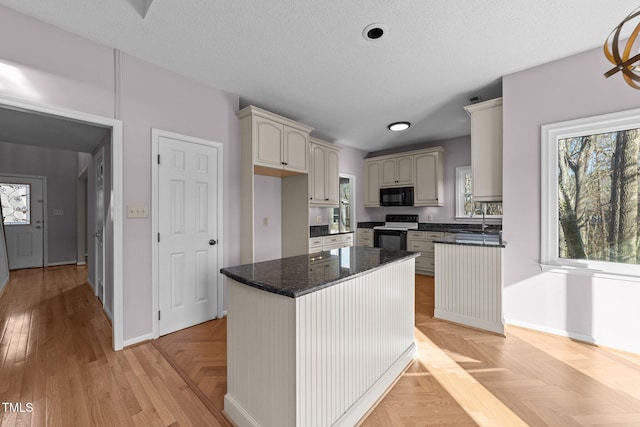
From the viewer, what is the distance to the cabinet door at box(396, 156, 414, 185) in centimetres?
525

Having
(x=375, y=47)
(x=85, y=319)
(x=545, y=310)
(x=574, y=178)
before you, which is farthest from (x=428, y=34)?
(x=85, y=319)

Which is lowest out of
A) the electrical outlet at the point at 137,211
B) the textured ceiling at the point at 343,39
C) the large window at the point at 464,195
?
the electrical outlet at the point at 137,211

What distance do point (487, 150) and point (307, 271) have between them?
8.61ft

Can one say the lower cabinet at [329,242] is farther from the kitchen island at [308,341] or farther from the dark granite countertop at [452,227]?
the kitchen island at [308,341]

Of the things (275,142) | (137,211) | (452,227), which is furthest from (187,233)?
(452,227)

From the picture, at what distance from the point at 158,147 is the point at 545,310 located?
4009mm

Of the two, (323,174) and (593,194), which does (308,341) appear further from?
(323,174)

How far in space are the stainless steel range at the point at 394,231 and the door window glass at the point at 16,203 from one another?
733 centimetres

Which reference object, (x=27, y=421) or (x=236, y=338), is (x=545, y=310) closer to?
(x=236, y=338)

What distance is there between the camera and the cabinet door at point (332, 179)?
4.53 metres

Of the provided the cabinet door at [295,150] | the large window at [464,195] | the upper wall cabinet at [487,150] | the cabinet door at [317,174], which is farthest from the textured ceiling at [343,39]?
the large window at [464,195]

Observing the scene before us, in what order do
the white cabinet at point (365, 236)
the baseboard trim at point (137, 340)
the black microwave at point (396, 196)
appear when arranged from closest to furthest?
the baseboard trim at point (137, 340)
the black microwave at point (396, 196)
the white cabinet at point (365, 236)

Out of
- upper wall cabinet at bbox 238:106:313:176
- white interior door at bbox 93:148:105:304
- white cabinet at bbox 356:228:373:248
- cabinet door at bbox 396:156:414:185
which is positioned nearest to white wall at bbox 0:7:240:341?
upper wall cabinet at bbox 238:106:313:176

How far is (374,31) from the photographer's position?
2.09 metres
